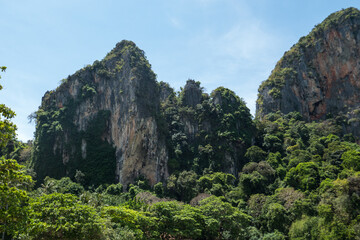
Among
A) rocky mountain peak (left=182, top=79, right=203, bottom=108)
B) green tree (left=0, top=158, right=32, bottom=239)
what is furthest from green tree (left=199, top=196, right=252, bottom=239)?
rocky mountain peak (left=182, top=79, right=203, bottom=108)

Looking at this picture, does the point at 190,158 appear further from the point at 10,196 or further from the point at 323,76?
the point at 10,196

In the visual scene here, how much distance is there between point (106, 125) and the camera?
5231cm

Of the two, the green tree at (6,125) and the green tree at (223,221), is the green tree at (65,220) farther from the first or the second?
the green tree at (223,221)

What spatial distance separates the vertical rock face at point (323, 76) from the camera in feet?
202

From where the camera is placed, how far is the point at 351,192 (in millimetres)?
27312

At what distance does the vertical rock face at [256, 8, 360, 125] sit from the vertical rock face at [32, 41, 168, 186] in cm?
2602

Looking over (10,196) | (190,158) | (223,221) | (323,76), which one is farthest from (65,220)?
(323,76)

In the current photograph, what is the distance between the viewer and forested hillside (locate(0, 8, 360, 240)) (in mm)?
28062

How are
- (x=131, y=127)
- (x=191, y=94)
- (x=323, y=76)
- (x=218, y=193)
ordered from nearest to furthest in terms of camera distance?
(x=218, y=193) < (x=131, y=127) < (x=191, y=94) < (x=323, y=76)

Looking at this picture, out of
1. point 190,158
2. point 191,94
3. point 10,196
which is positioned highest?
point 191,94

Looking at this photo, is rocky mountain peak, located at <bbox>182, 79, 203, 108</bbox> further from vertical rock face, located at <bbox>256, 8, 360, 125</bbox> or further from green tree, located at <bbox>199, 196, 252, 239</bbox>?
green tree, located at <bbox>199, 196, 252, 239</bbox>

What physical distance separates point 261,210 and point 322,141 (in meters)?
18.9

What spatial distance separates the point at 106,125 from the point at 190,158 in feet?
48.8

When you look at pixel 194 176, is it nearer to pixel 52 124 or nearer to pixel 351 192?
pixel 351 192
